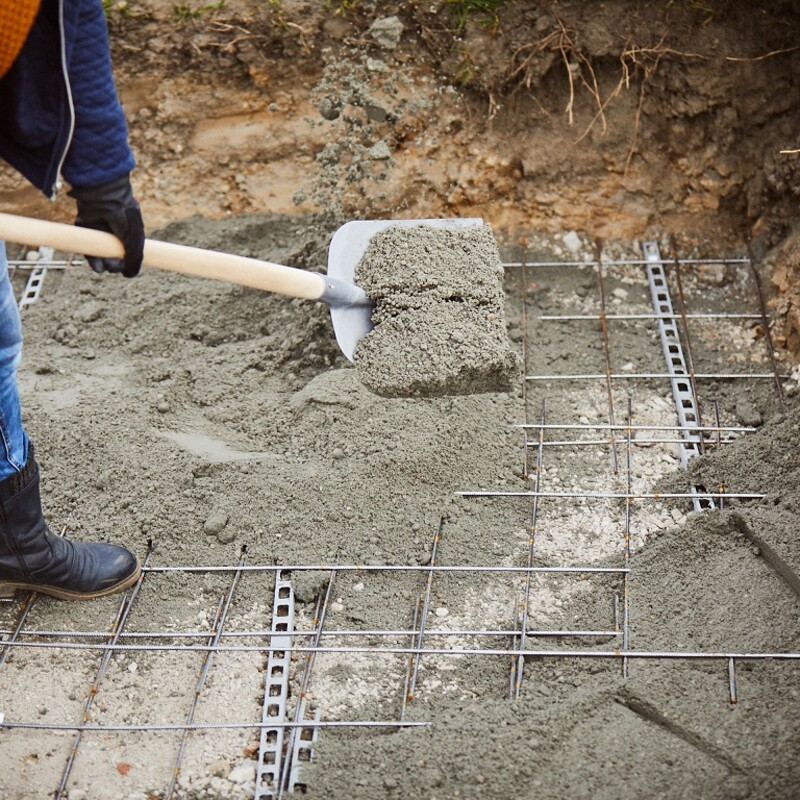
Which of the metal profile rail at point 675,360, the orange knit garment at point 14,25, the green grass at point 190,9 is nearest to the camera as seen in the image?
the orange knit garment at point 14,25

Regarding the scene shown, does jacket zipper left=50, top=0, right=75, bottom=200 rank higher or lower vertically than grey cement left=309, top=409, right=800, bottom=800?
higher

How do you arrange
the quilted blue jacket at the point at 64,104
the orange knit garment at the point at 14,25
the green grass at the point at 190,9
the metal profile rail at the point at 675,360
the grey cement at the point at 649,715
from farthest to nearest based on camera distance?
the green grass at the point at 190,9, the metal profile rail at the point at 675,360, the grey cement at the point at 649,715, the quilted blue jacket at the point at 64,104, the orange knit garment at the point at 14,25

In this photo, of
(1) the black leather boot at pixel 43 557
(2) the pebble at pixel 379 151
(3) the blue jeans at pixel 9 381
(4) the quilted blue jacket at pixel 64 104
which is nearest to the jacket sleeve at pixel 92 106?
(4) the quilted blue jacket at pixel 64 104

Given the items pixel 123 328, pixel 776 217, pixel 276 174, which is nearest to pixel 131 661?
pixel 123 328

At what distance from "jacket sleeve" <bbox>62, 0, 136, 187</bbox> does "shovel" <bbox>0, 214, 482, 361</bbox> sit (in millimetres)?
155

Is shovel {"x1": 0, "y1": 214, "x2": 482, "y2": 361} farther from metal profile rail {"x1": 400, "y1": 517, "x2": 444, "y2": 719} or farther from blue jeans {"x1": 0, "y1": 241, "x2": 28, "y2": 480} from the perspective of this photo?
metal profile rail {"x1": 400, "y1": 517, "x2": 444, "y2": 719}

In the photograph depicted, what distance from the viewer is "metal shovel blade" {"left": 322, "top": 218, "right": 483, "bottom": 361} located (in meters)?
3.07

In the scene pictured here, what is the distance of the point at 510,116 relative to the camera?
3896 mm

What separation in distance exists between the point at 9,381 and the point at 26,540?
50 cm

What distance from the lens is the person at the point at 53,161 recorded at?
6.54ft

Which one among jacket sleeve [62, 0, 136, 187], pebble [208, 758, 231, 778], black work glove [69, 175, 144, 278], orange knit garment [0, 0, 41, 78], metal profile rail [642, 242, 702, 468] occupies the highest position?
orange knit garment [0, 0, 41, 78]

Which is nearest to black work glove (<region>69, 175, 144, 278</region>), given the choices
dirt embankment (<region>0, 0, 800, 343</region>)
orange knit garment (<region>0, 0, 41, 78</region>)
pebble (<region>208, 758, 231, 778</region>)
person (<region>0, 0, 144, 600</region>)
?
person (<region>0, 0, 144, 600</region>)

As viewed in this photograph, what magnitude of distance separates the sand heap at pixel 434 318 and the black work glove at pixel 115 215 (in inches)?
35.2

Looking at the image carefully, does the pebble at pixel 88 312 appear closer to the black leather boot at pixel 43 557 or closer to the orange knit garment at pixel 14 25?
the black leather boot at pixel 43 557
